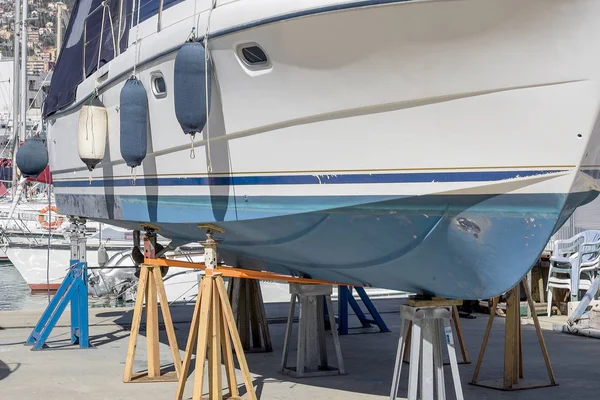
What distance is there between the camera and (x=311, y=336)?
29.6 feet

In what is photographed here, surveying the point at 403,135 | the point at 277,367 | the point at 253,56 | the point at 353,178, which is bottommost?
the point at 277,367

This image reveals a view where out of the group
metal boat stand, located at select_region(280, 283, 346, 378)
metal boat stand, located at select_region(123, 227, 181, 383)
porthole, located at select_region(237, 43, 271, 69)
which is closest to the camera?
porthole, located at select_region(237, 43, 271, 69)

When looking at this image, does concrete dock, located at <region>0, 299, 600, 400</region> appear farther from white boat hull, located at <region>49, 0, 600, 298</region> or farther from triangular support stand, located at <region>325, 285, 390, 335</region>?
white boat hull, located at <region>49, 0, 600, 298</region>

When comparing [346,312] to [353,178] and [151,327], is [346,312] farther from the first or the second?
[353,178]

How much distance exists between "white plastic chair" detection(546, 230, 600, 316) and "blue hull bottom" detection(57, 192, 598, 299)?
724cm

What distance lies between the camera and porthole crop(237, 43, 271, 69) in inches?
276

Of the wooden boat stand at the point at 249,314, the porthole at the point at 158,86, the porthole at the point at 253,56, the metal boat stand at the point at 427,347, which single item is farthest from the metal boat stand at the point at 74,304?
the metal boat stand at the point at 427,347

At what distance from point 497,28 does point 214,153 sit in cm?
267

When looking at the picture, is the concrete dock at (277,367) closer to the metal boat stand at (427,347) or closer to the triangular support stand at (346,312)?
the triangular support stand at (346,312)

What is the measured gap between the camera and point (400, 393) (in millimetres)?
8625

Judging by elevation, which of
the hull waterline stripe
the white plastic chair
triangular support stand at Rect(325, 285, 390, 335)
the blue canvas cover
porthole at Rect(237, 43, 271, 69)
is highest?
the blue canvas cover

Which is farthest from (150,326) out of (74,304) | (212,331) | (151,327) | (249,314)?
(74,304)

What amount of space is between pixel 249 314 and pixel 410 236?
A: 4758 millimetres

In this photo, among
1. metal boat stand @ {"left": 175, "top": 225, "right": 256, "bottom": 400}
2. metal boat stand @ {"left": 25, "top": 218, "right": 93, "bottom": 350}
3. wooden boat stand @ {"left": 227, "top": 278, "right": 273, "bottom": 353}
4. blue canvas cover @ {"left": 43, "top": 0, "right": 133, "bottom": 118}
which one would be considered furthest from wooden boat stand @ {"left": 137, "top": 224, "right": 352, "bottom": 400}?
metal boat stand @ {"left": 25, "top": 218, "right": 93, "bottom": 350}
